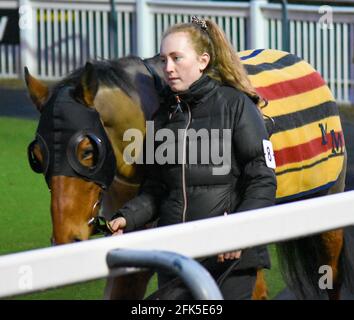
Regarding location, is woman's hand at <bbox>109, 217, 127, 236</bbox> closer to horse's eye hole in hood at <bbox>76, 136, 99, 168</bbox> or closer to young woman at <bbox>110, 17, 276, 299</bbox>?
young woman at <bbox>110, 17, 276, 299</bbox>

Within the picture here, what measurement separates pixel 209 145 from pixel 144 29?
9.21 metres

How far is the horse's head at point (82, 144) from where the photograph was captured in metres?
4.53

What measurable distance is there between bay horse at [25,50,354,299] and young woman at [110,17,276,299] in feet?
0.84

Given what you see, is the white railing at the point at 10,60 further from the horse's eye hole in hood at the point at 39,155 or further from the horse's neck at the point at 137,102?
the horse's eye hole in hood at the point at 39,155

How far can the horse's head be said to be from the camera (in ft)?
14.9

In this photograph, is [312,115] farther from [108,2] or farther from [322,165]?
[108,2]

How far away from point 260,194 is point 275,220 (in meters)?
1.51

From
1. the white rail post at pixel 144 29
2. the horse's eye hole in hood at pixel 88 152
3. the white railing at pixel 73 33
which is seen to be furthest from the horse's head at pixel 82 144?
the white railing at pixel 73 33

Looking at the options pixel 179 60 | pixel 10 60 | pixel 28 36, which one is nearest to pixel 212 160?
pixel 179 60

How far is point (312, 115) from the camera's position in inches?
217

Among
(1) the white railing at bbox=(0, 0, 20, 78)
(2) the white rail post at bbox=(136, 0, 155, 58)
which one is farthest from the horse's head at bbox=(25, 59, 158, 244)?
(1) the white railing at bbox=(0, 0, 20, 78)

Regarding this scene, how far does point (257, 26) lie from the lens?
1250cm

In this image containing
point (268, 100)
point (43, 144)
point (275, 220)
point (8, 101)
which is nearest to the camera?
point (275, 220)

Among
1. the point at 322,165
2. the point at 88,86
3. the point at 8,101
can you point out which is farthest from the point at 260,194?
the point at 8,101
